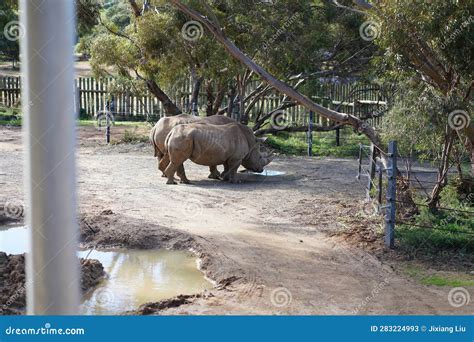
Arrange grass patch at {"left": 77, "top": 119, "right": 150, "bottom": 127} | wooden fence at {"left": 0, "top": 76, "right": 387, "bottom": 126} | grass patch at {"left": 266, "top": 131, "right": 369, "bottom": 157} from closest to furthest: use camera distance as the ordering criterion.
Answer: grass patch at {"left": 266, "top": 131, "right": 369, "bottom": 157} → wooden fence at {"left": 0, "top": 76, "right": 387, "bottom": 126} → grass patch at {"left": 77, "top": 119, "right": 150, "bottom": 127}

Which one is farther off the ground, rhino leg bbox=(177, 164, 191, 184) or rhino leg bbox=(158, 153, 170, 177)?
rhino leg bbox=(158, 153, 170, 177)

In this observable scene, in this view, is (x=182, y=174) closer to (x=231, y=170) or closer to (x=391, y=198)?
(x=231, y=170)

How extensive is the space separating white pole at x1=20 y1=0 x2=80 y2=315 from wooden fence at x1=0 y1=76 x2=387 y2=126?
62.9ft

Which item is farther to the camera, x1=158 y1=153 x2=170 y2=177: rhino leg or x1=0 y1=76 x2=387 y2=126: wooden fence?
x1=0 y1=76 x2=387 y2=126: wooden fence

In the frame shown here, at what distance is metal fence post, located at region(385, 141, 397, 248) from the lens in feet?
32.3

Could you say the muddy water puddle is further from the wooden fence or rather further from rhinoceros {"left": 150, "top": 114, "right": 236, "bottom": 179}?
the wooden fence

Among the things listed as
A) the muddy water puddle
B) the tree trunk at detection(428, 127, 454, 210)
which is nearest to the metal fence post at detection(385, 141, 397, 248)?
the tree trunk at detection(428, 127, 454, 210)

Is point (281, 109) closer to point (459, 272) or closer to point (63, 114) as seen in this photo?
point (459, 272)

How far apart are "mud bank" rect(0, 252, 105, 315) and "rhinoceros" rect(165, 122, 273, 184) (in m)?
6.15

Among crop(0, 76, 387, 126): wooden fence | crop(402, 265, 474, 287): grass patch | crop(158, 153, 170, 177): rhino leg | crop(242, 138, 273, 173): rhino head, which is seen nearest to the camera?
crop(402, 265, 474, 287): grass patch

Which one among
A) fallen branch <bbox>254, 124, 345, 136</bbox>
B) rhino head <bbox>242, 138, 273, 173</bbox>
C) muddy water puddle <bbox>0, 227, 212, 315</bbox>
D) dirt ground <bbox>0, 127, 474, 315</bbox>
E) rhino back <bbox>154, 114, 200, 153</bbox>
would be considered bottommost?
muddy water puddle <bbox>0, 227, 212, 315</bbox>

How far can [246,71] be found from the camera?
64.6 feet

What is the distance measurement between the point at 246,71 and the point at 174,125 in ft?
16.6

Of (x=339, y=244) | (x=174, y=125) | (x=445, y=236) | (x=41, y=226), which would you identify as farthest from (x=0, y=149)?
(x=41, y=226)
